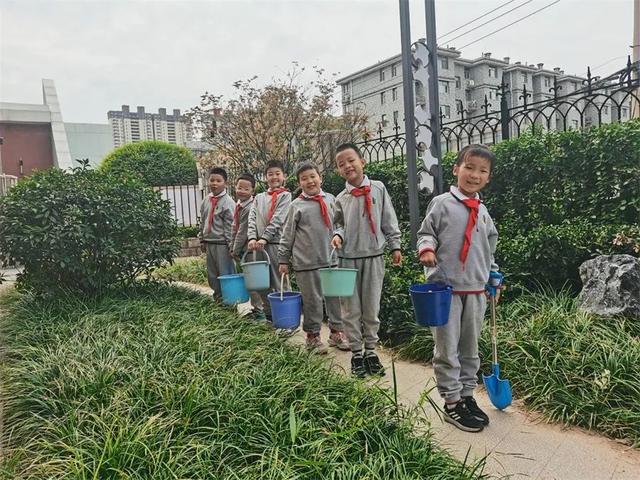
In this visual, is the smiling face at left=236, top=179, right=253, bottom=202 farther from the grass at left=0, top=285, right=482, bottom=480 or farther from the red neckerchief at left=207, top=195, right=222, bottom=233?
the grass at left=0, top=285, right=482, bottom=480

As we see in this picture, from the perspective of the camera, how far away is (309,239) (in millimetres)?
3988

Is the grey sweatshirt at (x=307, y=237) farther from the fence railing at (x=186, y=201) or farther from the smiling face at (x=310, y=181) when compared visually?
the fence railing at (x=186, y=201)

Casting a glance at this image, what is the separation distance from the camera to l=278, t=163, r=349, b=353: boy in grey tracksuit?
398 cm

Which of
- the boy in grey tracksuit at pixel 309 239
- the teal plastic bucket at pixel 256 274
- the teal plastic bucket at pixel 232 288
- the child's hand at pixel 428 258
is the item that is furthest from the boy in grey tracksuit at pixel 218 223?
the child's hand at pixel 428 258

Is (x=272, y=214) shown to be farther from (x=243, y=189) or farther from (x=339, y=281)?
(x=339, y=281)

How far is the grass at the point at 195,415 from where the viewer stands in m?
2.07

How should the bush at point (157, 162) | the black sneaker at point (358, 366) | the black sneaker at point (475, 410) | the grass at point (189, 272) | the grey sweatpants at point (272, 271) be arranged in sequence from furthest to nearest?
the bush at point (157, 162) → the grass at point (189, 272) → the grey sweatpants at point (272, 271) → the black sneaker at point (358, 366) → the black sneaker at point (475, 410)

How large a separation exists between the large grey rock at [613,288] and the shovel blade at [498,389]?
1.24 m

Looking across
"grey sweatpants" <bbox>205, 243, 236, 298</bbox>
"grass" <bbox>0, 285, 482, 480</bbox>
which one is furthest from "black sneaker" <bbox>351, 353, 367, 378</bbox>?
"grey sweatpants" <bbox>205, 243, 236, 298</bbox>

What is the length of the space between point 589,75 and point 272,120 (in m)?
6.58

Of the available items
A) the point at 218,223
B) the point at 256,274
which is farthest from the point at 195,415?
the point at 218,223

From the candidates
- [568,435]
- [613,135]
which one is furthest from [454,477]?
[613,135]

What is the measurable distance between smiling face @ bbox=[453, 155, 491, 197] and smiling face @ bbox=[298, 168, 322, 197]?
56.9 inches

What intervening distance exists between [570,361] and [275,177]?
303 cm
